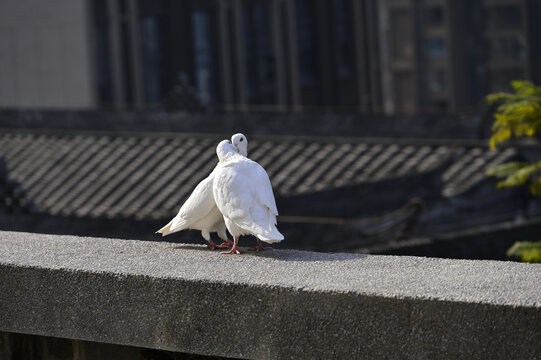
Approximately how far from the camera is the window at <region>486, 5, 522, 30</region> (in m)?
19.2

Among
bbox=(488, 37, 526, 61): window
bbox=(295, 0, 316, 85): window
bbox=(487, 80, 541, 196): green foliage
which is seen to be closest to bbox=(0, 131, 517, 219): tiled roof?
bbox=(487, 80, 541, 196): green foliage

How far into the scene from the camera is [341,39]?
91.6 ft

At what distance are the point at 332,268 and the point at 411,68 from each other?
18903mm

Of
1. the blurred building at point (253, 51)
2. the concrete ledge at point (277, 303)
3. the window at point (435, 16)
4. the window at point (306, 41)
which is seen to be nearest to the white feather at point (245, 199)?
the concrete ledge at point (277, 303)

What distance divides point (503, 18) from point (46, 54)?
981 cm

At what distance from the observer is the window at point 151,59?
75.6ft

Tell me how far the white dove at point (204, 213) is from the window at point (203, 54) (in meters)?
20.1

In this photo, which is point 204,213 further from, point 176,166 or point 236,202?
point 176,166

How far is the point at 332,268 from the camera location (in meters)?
3.31

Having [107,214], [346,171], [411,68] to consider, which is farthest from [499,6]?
[107,214]

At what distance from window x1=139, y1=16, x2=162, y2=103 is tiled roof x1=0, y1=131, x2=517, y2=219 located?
1138 cm

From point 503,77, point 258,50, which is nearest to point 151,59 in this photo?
point 258,50

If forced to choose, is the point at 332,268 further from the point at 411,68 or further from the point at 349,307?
the point at 411,68

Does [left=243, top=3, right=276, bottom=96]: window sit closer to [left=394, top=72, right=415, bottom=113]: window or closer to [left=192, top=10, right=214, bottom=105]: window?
[left=192, top=10, right=214, bottom=105]: window
